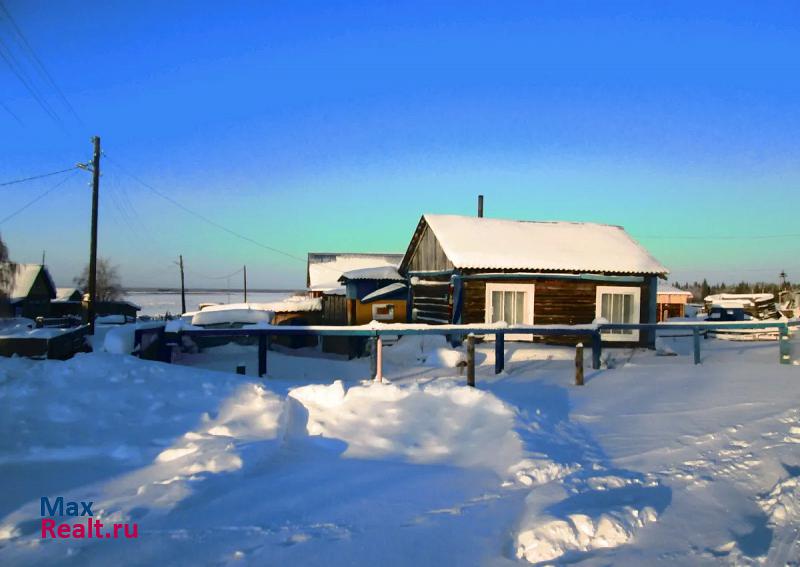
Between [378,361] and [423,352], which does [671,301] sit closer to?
[423,352]

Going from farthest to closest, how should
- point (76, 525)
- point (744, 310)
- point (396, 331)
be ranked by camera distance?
point (744, 310)
point (396, 331)
point (76, 525)

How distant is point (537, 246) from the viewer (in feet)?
55.0

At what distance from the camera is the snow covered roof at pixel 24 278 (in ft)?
133

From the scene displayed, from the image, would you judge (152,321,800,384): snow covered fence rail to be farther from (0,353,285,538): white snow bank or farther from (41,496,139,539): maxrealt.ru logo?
(41,496,139,539): maxrealt.ru logo

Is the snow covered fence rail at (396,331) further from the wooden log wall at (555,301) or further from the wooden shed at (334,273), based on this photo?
the wooden shed at (334,273)

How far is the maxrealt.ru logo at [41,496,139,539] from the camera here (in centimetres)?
364

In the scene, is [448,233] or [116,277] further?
[116,277]

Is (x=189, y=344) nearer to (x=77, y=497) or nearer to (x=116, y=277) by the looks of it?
(x=77, y=497)

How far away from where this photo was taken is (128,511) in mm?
4000

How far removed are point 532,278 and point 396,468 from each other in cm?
1120

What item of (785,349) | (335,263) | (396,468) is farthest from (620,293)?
(335,263)

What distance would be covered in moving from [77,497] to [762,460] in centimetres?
618

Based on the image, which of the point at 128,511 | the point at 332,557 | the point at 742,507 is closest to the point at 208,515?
the point at 128,511

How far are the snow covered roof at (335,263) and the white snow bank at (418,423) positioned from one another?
31348 mm
